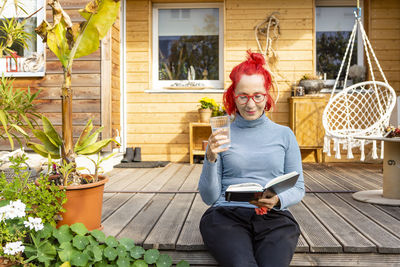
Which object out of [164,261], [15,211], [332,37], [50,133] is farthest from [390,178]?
[332,37]

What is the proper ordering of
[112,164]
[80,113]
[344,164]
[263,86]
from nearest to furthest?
[263,86], [80,113], [112,164], [344,164]

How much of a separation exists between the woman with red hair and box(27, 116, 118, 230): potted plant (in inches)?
23.0

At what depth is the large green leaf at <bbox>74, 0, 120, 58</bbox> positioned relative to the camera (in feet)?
6.03

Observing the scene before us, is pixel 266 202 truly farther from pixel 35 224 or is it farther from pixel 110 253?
pixel 35 224

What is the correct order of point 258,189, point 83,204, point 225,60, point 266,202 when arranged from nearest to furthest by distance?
point 258,189 < point 266,202 < point 83,204 < point 225,60

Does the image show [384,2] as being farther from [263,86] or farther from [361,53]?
[263,86]

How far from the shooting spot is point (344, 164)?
4.73 m

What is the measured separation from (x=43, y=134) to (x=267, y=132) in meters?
1.10

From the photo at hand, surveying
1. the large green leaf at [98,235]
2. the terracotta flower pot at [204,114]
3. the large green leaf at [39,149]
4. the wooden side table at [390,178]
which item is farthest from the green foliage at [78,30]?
the terracotta flower pot at [204,114]

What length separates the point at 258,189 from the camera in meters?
1.28

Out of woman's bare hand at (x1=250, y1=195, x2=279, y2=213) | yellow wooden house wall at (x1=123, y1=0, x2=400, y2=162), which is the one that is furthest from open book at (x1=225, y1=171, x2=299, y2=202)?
yellow wooden house wall at (x1=123, y1=0, x2=400, y2=162)

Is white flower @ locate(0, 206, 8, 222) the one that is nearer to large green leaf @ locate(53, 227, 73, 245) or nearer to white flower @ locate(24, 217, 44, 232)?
white flower @ locate(24, 217, 44, 232)

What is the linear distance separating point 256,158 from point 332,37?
405 cm

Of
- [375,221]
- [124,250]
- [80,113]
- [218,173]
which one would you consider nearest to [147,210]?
[124,250]
